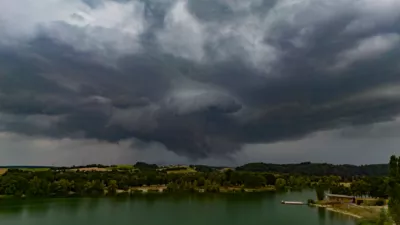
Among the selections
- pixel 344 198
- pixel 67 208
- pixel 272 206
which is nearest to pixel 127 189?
pixel 67 208

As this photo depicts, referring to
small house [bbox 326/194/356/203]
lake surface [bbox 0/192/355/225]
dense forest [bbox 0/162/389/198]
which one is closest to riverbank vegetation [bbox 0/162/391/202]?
dense forest [bbox 0/162/389/198]

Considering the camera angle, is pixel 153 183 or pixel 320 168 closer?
pixel 153 183

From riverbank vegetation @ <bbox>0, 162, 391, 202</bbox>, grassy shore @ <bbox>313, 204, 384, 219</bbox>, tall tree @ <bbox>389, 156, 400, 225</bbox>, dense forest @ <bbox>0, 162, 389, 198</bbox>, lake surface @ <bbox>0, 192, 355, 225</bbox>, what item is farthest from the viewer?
dense forest @ <bbox>0, 162, 389, 198</bbox>

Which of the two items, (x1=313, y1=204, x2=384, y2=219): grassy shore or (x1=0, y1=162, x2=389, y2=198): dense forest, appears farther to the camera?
(x1=0, y1=162, x2=389, y2=198): dense forest

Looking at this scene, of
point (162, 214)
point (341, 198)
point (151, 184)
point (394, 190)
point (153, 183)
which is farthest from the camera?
point (153, 183)

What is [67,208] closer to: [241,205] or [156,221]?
[156,221]

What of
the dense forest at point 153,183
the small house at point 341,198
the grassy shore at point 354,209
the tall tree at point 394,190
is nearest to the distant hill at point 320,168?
the dense forest at point 153,183

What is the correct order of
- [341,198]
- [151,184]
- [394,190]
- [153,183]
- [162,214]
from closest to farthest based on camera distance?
[394,190] < [162,214] < [341,198] < [151,184] < [153,183]

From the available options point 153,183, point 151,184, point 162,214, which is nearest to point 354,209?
point 162,214

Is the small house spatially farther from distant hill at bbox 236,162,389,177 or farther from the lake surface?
distant hill at bbox 236,162,389,177

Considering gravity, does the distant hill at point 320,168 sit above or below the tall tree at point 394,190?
above

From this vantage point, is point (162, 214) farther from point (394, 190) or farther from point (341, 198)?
point (341, 198)

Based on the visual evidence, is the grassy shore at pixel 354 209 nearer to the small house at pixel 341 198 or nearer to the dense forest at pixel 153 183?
the small house at pixel 341 198
